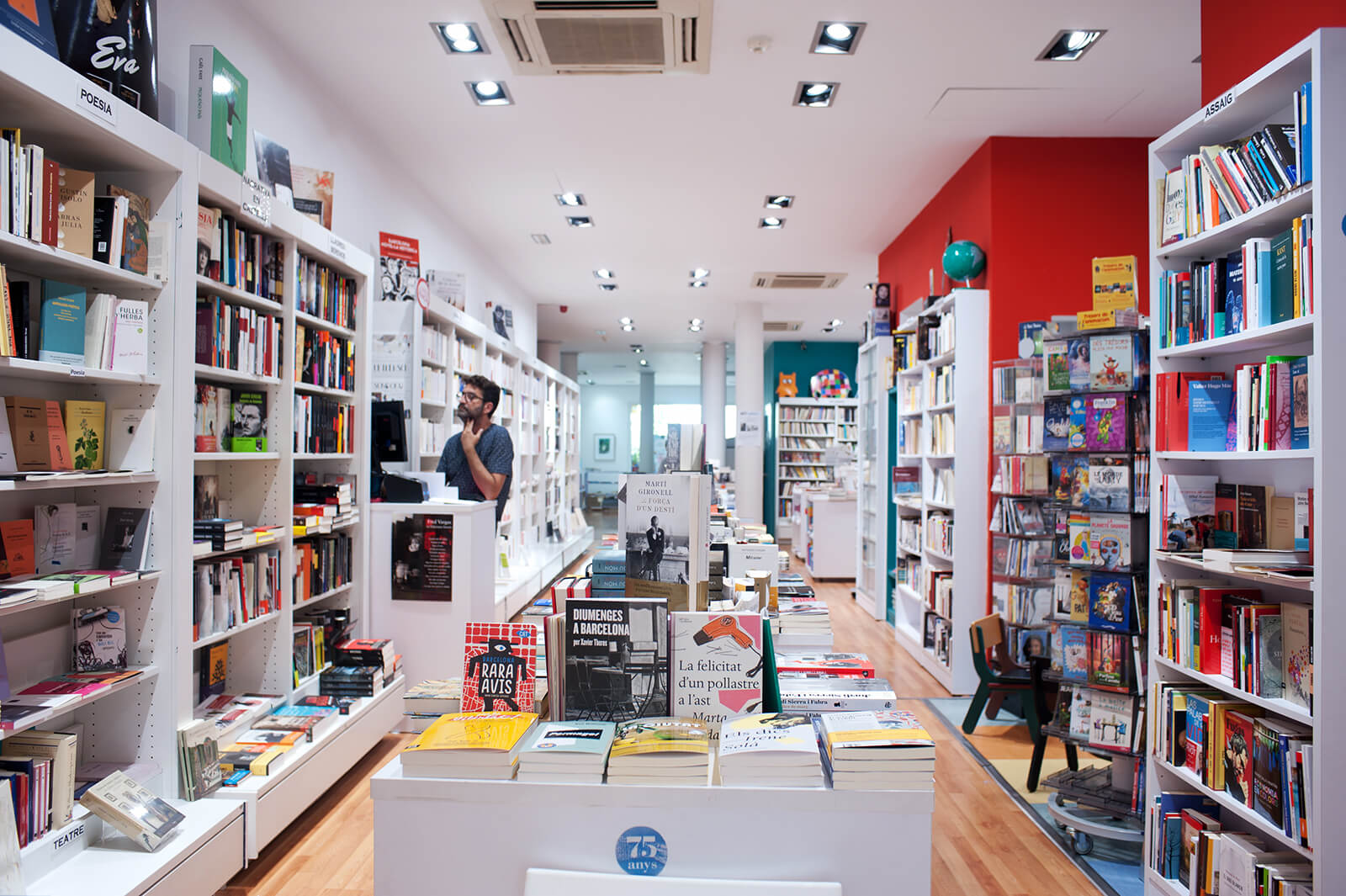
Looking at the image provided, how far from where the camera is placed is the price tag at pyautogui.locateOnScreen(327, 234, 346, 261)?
153 inches

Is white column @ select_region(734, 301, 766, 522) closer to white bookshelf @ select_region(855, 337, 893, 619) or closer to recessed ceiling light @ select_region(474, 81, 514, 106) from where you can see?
white bookshelf @ select_region(855, 337, 893, 619)

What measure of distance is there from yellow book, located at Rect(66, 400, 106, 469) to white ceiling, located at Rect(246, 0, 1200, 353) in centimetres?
222

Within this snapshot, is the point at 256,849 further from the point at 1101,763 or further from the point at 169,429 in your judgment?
the point at 1101,763

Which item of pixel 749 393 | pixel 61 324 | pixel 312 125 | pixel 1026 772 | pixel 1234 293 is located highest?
pixel 312 125

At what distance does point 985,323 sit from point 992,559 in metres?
1.53

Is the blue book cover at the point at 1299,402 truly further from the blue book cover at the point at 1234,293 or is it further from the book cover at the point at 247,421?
the book cover at the point at 247,421

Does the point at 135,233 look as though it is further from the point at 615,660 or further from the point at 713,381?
the point at 713,381

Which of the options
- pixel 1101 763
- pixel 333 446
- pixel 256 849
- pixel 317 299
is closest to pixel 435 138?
pixel 317 299

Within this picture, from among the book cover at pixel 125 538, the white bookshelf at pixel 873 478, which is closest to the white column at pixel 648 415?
the white bookshelf at pixel 873 478

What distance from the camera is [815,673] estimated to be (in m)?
2.21

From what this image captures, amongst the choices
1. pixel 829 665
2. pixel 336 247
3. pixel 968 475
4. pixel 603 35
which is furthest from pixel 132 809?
pixel 968 475

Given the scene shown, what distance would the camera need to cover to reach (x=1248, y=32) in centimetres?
270

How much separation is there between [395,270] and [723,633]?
13.8 feet

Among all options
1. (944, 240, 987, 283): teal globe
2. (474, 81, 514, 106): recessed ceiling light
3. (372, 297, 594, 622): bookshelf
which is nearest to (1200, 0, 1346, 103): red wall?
(944, 240, 987, 283): teal globe
